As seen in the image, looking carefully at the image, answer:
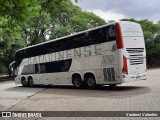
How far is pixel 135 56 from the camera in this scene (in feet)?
54.7

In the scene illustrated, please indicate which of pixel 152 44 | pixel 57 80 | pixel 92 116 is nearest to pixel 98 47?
pixel 57 80

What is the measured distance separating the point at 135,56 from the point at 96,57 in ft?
7.55

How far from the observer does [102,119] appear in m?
8.61

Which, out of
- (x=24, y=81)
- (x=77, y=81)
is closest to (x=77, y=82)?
(x=77, y=81)

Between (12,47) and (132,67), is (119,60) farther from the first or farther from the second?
(12,47)

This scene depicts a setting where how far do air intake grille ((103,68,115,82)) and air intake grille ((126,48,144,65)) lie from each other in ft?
3.80

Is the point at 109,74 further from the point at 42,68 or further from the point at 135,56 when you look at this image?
the point at 42,68

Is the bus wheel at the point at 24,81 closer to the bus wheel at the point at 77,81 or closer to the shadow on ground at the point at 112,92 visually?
the bus wheel at the point at 77,81

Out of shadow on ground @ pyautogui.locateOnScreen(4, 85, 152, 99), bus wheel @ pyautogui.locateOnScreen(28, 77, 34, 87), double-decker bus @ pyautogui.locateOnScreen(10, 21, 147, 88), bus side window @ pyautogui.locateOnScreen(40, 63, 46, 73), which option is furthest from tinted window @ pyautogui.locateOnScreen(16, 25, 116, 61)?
shadow on ground @ pyautogui.locateOnScreen(4, 85, 152, 99)

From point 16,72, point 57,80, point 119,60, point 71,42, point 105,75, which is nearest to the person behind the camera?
point 119,60

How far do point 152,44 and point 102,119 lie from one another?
51220 mm

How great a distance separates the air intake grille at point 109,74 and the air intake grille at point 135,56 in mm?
1158

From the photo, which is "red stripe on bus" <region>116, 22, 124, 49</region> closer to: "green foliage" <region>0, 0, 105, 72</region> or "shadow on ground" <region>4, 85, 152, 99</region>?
"shadow on ground" <region>4, 85, 152, 99</region>

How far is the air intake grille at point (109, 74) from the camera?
54.7ft
